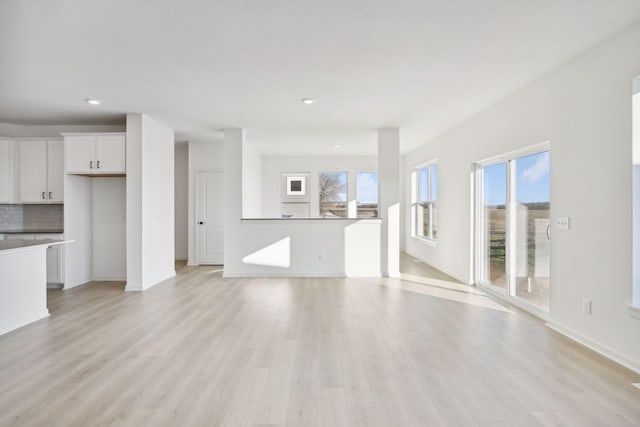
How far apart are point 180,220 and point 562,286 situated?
7005 millimetres

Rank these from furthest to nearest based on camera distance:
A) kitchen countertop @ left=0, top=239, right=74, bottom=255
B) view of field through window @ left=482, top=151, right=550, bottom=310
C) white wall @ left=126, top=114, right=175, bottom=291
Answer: white wall @ left=126, top=114, right=175, bottom=291 < view of field through window @ left=482, top=151, right=550, bottom=310 < kitchen countertop @ left=0, top=239, right=74, bottom=255

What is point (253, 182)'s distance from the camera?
795 centimetres

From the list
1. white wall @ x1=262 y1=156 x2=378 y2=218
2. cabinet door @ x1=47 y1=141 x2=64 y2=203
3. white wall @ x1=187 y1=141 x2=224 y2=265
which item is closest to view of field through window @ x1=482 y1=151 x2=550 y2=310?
white wall @ x1=262 y1=156 x2=378 y2=218

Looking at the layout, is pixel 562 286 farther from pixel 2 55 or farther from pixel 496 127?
pixel 2 55

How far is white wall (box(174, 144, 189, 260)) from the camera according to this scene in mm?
7840

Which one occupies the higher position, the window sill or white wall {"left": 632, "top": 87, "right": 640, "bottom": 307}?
white wall {"left": 632, "top": 87, "right": 640, "bottom": 307}

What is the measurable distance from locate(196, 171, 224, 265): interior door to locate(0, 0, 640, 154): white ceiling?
8.30 feet

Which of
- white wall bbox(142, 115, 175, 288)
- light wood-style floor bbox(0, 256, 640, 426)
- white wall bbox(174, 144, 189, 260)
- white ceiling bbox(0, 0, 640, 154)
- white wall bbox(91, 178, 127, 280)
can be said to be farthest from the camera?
white wall bbox(174, 144, 189, 260)

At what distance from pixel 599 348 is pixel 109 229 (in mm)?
6407

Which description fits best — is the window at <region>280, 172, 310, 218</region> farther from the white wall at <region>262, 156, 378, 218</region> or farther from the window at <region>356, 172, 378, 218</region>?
the window at <region>356, 172, 378, 218</region>

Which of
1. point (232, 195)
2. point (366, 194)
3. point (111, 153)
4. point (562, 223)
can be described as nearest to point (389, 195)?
point (232, 195)

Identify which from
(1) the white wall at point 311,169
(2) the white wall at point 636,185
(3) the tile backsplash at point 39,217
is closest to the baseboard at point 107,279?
(3) the tile backsplash at point 39,217

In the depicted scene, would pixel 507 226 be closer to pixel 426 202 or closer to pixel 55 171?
pixel 426 202

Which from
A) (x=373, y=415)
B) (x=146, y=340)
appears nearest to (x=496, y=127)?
(x=373, y=415)
